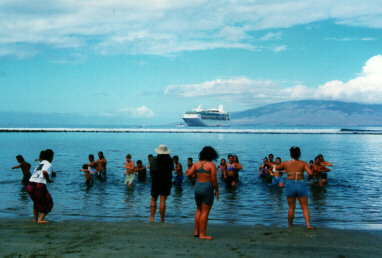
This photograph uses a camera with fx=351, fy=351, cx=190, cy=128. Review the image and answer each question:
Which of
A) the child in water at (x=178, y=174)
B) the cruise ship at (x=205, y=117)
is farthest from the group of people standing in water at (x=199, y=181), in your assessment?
the cruise ship at (x=205, y=117)

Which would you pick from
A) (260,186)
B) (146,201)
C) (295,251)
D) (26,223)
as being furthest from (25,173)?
(295,251)

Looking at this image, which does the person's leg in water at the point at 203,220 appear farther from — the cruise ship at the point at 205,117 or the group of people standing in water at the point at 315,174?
the cruise ship at the point at 205,117

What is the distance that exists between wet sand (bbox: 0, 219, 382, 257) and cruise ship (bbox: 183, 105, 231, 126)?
162 metres

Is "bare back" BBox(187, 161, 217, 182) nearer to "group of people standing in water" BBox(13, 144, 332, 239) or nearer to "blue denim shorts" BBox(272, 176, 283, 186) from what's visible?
"group of people standing in water" BBox(13, 144, 332, 239)

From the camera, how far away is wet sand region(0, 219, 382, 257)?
20.6 feet

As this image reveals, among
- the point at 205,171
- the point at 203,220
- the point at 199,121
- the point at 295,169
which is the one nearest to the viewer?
the point at 205,171

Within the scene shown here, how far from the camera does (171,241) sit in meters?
7.00

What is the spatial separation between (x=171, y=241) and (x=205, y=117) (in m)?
167

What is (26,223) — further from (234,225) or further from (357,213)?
(357,213)

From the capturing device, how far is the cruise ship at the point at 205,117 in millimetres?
171875

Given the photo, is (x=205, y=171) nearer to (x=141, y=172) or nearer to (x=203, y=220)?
(x=203, y=220)

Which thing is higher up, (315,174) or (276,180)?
(315,174)

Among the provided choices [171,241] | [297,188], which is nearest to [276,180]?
[297,188]

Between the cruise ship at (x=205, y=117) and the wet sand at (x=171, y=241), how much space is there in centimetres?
16250
